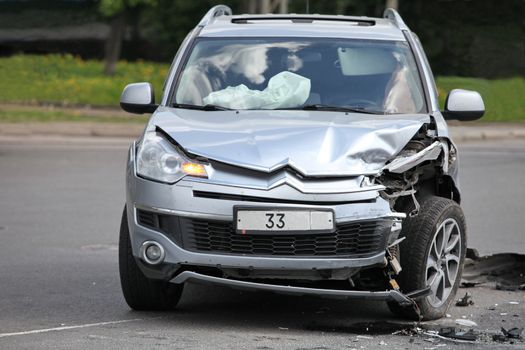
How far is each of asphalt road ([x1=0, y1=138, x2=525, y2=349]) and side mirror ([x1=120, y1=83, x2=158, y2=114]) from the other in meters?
1.15

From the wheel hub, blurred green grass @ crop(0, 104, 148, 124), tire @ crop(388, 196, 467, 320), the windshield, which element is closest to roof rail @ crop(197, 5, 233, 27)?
the windshield

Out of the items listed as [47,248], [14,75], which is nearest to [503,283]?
[47,248]

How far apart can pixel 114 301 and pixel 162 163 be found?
1.36m

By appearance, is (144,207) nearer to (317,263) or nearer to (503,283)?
(317,263)

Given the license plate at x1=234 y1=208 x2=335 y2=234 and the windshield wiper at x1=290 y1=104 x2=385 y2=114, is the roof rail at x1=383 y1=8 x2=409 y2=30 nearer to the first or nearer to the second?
the windshield wiper at x1=290 y1=104 x2=385 y2=114

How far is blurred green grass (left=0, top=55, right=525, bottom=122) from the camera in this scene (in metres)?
26.4

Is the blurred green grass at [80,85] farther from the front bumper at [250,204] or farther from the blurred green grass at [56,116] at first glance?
the front bumper at [250,204]

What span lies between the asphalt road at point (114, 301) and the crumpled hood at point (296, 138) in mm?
875

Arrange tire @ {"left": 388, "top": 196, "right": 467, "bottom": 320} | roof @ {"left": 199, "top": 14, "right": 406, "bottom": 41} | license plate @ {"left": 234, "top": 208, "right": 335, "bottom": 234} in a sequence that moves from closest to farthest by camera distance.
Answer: license plate @ {"left": 234, "top": 208, "right": 335, "bottom": 234} < tire @ {"left": 388, "top": 196, "right": 467, "bottom": 320} < roof @ {"left": 199, "top": 14, "right": 406, "bottom": 41}

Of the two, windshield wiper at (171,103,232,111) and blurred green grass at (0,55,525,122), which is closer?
windshield wiper at (171,103,232,111)

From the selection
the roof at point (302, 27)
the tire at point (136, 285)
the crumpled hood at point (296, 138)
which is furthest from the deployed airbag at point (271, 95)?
the tire at point (136, 285)

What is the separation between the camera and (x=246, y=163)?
675 cm

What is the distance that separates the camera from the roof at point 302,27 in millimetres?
8477

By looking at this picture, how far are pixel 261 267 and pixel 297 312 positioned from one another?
1.01m
